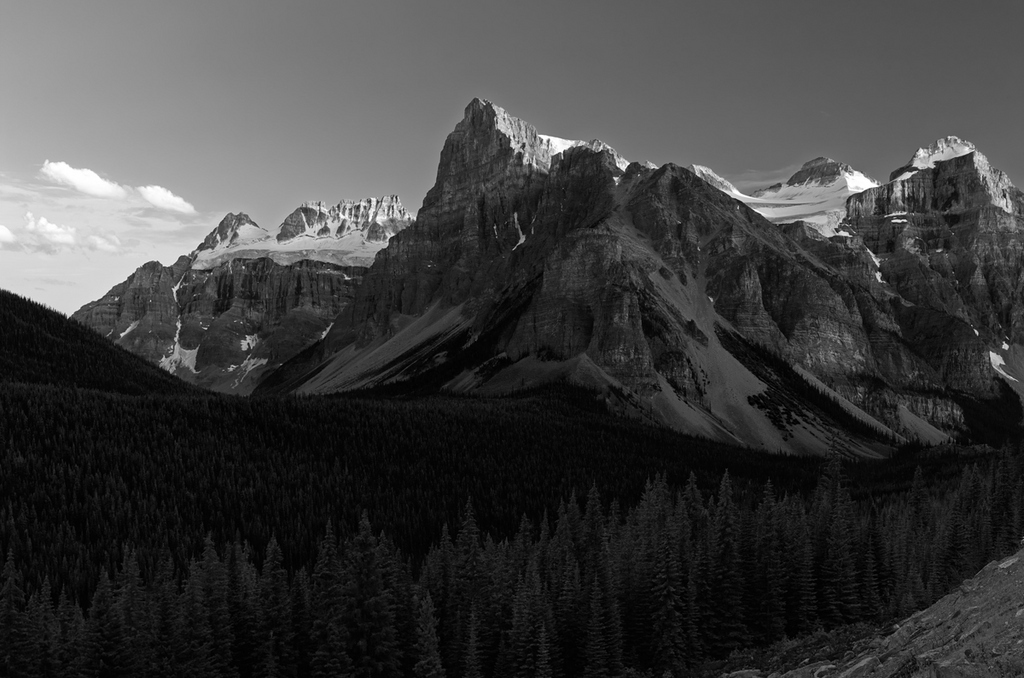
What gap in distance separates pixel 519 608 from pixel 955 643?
3772 centimetres

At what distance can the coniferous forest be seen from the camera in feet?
207

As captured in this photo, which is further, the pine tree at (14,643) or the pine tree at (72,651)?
the pine tree at (14,643)

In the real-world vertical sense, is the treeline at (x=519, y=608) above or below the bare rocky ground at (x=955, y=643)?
below

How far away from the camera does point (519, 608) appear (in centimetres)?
6150

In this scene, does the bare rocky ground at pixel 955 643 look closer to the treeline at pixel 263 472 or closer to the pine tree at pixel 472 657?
the pine tree at pixel 472 657

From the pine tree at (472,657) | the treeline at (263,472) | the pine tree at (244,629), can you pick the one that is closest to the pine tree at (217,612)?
the pine tree at (244,629)

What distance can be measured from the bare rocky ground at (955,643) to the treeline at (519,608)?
22.8m

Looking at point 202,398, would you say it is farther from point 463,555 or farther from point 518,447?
point 463,555

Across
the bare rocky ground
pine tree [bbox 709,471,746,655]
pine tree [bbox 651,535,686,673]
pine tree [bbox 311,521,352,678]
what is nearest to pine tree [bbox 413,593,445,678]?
pine tree [bbox 311,521,352,678]

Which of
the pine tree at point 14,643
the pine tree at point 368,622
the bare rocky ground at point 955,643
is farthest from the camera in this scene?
the pine tree at point 368,622

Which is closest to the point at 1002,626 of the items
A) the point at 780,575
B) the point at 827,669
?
the point at 827,669

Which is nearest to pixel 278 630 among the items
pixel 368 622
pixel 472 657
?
pixel 368 622

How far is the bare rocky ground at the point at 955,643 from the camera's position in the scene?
2531cm

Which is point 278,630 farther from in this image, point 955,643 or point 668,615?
point 955,643
